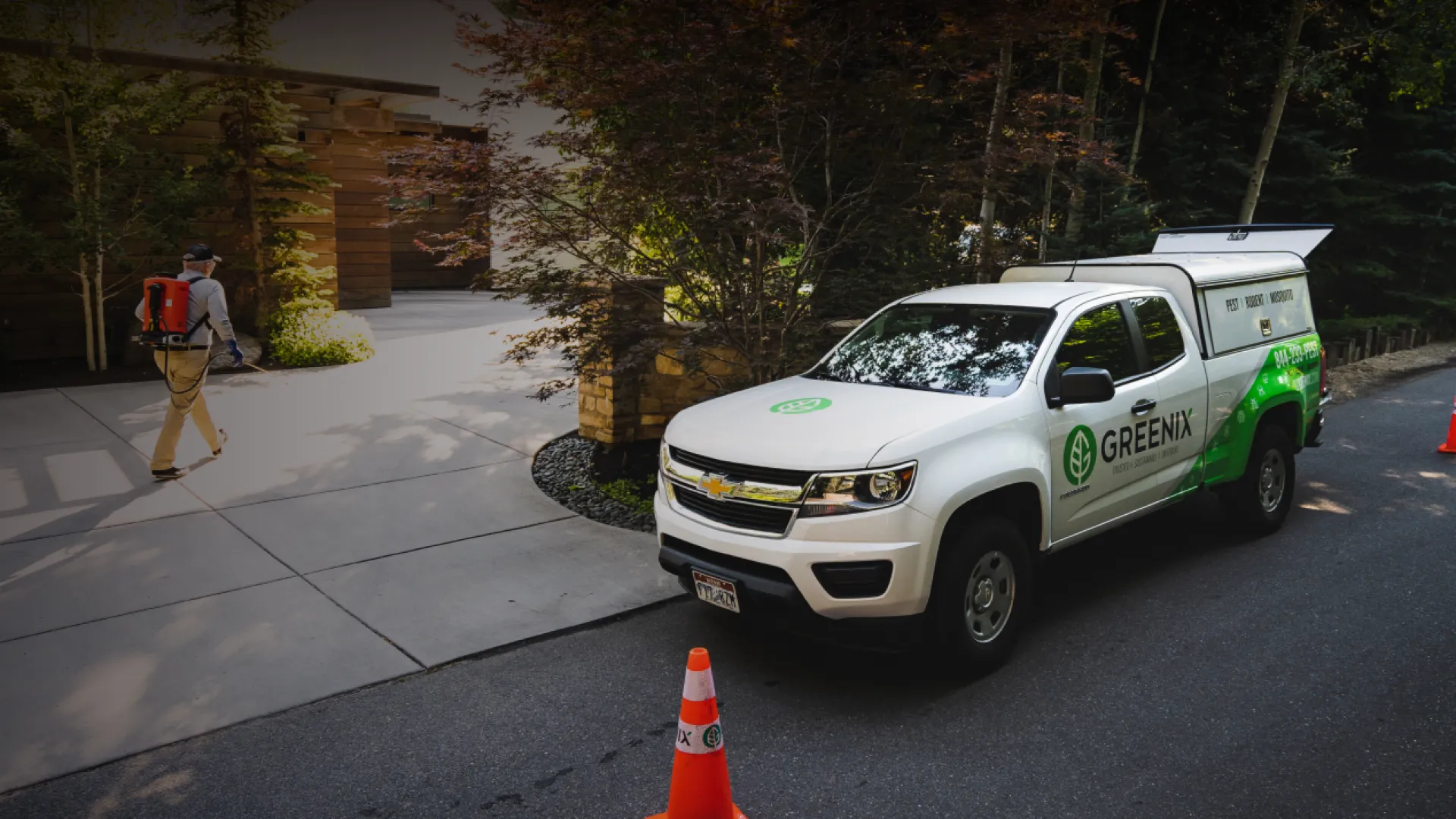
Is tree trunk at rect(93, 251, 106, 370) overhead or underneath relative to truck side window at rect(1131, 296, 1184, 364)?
underneath

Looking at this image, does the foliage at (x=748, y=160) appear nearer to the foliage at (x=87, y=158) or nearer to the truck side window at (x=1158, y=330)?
the truck side window at (x=1158, y=330)

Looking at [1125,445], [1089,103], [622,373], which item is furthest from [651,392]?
[1089,103]

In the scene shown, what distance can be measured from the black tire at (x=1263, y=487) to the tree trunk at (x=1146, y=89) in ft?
23.1

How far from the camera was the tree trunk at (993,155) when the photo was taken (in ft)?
24.3

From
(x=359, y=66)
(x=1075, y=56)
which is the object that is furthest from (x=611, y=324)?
(x=359, y=66)

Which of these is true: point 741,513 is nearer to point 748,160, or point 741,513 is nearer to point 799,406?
point 799,406

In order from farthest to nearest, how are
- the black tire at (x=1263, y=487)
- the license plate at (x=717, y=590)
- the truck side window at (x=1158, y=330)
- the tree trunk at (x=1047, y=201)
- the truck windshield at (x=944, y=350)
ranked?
the tree trunk at (x=1047, y=201), the black tire at (x=1263, y=487), the truck side window at (x=1158, y=330), the truck windshield at (x=944, y=350), the license plate at (x=717, y=590)

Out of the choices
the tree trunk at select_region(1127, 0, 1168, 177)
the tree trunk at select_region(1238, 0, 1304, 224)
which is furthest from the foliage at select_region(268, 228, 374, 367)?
the tree trunk at select_region(1238, 0, 1304, 224)

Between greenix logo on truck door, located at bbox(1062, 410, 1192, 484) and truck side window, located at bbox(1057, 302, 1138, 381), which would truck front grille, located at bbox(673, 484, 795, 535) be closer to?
greenix logo on truck door, located at bbox(1062, 410, 1192, 484)

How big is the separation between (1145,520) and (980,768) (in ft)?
13.4

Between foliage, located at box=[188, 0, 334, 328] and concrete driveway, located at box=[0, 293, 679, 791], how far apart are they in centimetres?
285

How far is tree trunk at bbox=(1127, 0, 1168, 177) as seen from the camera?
13.2m

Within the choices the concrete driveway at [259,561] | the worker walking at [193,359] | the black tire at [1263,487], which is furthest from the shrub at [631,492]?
the black tire at [1263,487]

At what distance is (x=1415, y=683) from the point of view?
467 cm
